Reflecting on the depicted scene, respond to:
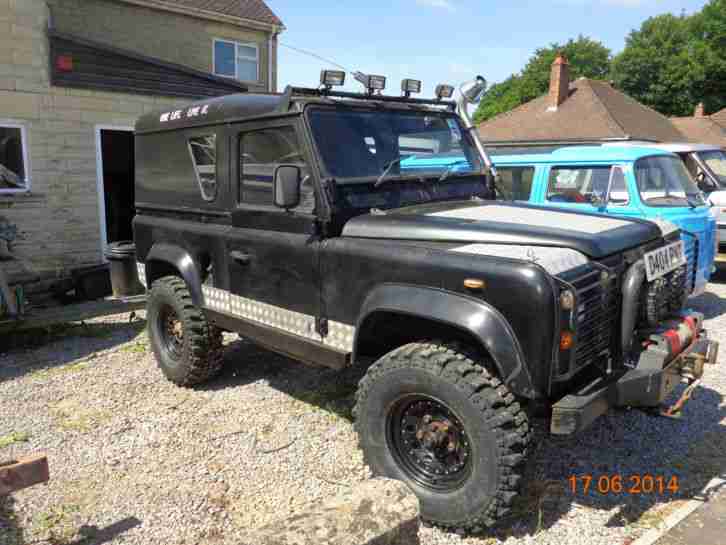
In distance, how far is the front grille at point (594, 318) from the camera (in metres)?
2.86

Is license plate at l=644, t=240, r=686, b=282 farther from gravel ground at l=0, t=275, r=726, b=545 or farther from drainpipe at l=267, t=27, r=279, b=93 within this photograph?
drainpipe at l=267, t=27, r=279, b=93

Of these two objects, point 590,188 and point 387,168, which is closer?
point 387,168

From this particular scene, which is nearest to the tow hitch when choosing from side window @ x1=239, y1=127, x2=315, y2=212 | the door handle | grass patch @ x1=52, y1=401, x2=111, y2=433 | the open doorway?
side window @ x1=239, y1=127, x2=315, y2=212

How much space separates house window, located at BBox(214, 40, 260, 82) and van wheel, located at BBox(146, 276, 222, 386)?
10.1m

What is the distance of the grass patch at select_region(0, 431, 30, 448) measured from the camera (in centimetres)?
420

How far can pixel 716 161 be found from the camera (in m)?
9.91

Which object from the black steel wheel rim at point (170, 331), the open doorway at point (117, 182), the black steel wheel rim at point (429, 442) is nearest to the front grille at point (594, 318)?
the black steel wheel rim at point (429, 442)

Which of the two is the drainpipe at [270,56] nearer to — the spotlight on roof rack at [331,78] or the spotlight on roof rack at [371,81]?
the spotlight on roof rack at [371,81]

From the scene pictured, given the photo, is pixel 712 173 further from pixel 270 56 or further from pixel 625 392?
pixel 270 56

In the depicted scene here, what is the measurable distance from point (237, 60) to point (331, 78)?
37.6 feet

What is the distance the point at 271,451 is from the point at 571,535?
1.91 meters

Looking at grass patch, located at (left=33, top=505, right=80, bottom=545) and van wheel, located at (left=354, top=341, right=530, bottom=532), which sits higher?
van wheel, located at (left=354, top=341, right=530, bottom=532)

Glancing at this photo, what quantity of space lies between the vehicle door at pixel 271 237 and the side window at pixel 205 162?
26cm

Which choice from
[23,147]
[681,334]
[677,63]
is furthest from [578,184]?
[677,63]
